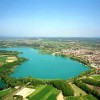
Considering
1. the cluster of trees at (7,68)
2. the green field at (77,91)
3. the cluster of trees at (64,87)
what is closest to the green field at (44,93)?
the cluster of trees at (64,87)

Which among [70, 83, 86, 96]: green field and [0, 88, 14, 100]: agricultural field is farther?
[70, 83, 86, 96]: green field

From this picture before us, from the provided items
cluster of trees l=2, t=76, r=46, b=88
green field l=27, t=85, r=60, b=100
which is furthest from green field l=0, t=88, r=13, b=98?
green field l=27, t=85, r=60, b=100

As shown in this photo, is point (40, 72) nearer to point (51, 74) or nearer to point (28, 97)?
point (51, 74)

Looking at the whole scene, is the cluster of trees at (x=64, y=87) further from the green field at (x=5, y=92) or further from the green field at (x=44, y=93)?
the green field at (x=5, y=92)

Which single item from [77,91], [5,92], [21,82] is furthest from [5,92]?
[77,91]

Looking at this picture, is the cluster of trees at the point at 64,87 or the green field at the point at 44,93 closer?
the green field at the point at 44,93

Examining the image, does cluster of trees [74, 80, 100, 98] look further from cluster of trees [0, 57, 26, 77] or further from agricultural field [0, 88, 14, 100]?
cluster of trees [0, 57, 26, 77]

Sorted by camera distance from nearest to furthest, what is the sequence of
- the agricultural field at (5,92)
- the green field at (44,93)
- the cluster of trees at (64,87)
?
the green field at (44,93) → the agricultural field at (5,92) → the cluster of trees at (64,87)

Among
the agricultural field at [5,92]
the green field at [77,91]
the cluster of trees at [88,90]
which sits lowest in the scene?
the agricultural field at [5,92]

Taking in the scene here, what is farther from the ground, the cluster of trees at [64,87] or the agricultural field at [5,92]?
the cluster of trees at [64,87]

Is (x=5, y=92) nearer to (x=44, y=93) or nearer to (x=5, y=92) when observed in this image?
(x=5, y=92)
